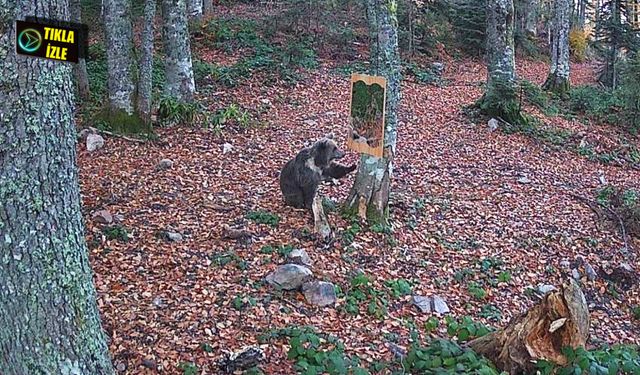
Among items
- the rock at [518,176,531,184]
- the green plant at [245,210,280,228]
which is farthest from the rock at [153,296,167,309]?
the rock at [518,176,531,184]

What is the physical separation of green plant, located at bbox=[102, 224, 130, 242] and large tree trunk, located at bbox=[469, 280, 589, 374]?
344cm

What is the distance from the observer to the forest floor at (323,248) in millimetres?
4293

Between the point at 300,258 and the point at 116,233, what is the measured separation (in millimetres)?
1831

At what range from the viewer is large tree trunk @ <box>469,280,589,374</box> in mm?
3668

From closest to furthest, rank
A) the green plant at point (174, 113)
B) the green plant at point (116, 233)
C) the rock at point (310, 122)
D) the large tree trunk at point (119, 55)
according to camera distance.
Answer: the green plant at point (116, 233), the large tree trunk at point (119, 55), the green plant at point (174, 113), the rock at point (310, 122)

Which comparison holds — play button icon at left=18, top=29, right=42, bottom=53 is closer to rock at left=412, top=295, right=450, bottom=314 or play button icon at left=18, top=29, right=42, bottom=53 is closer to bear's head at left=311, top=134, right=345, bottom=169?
rock at left=412, top=295, right=450, bottom=314

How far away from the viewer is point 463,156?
9469 mm

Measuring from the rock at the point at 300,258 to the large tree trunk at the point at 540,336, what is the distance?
1875 mm

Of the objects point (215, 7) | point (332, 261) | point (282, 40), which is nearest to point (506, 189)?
point (332, 261)

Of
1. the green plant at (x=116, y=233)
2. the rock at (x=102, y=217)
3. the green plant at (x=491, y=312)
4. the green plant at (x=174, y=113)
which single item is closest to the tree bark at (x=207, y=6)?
the green plant at (x=174, y=113)

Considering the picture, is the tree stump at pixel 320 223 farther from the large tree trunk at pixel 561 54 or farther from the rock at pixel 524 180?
the large tree trunk at pixel 561 54

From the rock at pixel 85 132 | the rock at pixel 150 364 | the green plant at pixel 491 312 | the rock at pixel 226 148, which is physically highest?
the rock at pixel 85 132

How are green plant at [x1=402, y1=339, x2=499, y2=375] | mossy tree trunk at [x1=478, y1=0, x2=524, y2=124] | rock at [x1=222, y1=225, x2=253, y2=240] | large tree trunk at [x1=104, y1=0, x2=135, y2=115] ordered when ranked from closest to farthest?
green plant at [x1=402, y1=339, x2=499, y2=375] < rock at [x1=222, y1=225, x2=253, y2=240] < large tree trunk at [x1=104, y1=0, x2=135, y2=115] < mossy tree trunk at [x1=478, y1=0, x2=524, y2=124]

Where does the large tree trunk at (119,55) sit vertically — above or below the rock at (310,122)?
above
